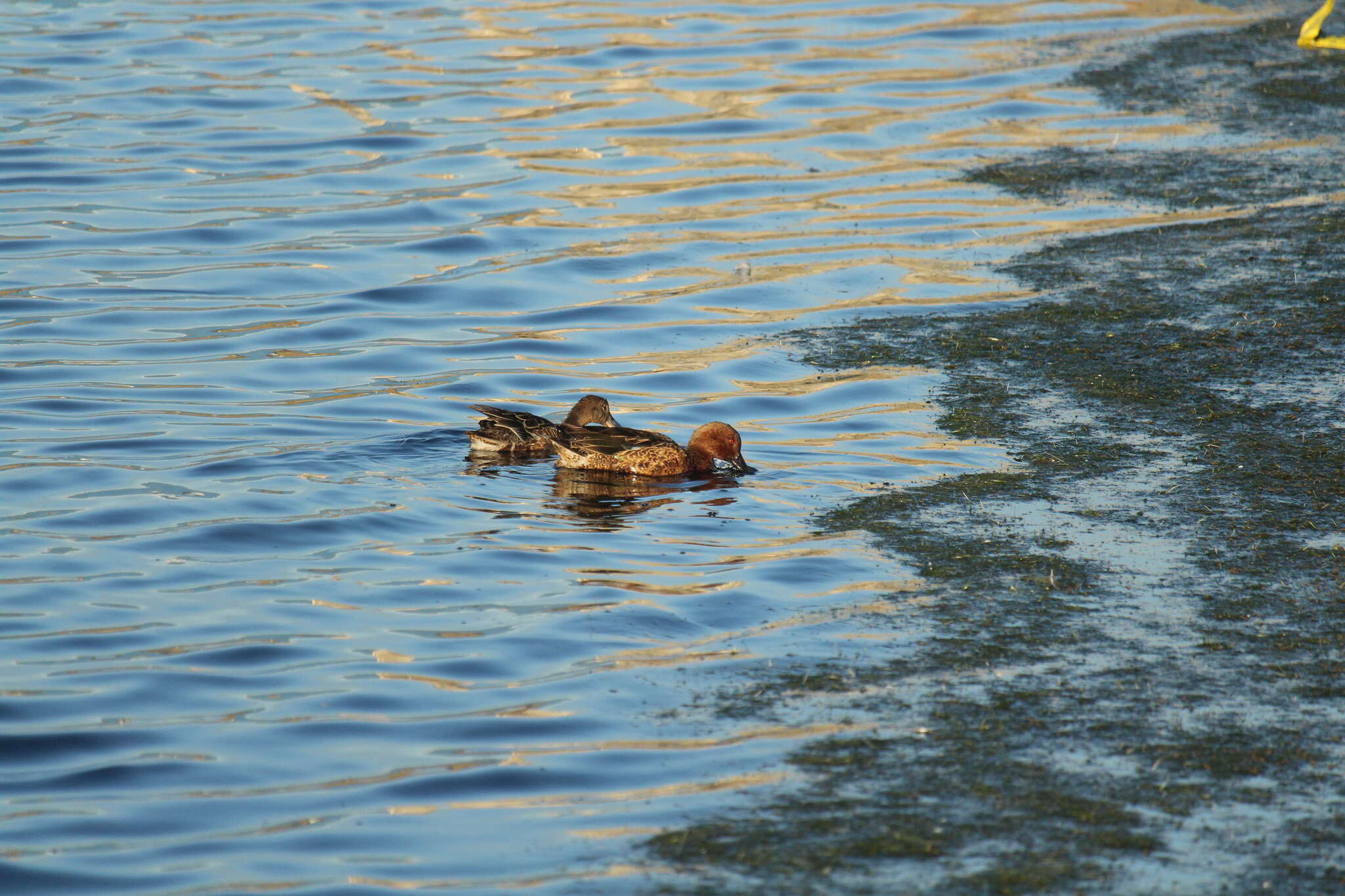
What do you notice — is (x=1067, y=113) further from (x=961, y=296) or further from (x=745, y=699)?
(x=745, y=699)

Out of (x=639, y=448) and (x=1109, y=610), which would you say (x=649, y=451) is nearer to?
(x=639, y=448)

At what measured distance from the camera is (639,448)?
929 cm

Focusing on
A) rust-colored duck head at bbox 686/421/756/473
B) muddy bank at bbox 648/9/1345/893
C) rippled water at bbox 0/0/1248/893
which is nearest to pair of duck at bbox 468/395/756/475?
rust-colored duck head at bbox 686/421/756/473

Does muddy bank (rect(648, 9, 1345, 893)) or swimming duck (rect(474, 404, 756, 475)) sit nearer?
muddy bank (rect(648, 9, 1345, 893))

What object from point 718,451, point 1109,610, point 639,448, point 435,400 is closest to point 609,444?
point 639,448

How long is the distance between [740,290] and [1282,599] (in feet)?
20.9

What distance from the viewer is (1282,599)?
6828mm

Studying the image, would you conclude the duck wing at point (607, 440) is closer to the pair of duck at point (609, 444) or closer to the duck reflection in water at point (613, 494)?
the pair of duck at point (609, 444)

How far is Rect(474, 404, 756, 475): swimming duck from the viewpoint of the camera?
9109 mm

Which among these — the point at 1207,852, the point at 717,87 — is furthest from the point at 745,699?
the point at 717,87

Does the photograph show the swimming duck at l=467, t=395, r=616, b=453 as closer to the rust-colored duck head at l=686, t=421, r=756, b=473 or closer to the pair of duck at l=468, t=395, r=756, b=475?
the pair of duck at l=468, t=395, r=756, b=475

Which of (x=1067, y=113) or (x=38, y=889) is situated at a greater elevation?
(x=1067, y=113)

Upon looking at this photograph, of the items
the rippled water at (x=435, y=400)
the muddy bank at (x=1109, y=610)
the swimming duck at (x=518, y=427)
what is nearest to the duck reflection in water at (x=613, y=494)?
the rippled water at (x=435, y=400)

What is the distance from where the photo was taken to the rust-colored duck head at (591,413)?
31.1ft
